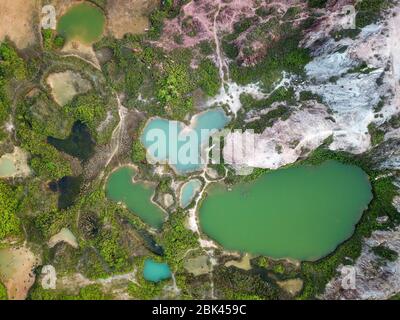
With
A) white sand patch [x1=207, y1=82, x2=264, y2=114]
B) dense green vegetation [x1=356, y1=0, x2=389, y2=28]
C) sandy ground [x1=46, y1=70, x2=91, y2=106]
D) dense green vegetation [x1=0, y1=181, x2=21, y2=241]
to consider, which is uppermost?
dense green vegetation [x1=356, y1=0, x2=389, y2=28]

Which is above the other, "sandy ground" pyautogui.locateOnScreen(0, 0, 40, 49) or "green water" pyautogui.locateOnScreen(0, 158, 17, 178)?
"sandy ground" pyautogui.locateOnScreen(0, 0, 40, 49)

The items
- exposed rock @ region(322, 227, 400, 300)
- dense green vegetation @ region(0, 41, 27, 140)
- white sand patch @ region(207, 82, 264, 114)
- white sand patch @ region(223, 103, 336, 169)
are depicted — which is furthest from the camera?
white sand patch @ region(207, 82, 264, 114)

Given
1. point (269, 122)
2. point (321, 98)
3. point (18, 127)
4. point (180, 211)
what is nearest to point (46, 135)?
point (18, 127)

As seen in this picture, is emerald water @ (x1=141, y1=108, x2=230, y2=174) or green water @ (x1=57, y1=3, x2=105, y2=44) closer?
emerald water @ (x1=141, y1=108, x2=230, y2=174)

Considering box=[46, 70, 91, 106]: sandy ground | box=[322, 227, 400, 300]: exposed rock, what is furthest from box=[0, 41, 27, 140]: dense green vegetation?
box=[322, 227, 400, 300]: exposed rock

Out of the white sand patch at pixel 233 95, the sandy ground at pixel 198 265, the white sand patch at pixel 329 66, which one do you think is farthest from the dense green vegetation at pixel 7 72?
the white sand patch at pixel 329 66

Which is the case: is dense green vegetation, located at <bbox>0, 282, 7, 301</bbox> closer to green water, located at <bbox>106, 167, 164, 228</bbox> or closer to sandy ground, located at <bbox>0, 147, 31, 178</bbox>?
sandy ground, located at <bbox>0, 147, 31, 178</bbox>

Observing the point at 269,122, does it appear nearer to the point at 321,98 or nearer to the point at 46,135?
the point at 321,98
